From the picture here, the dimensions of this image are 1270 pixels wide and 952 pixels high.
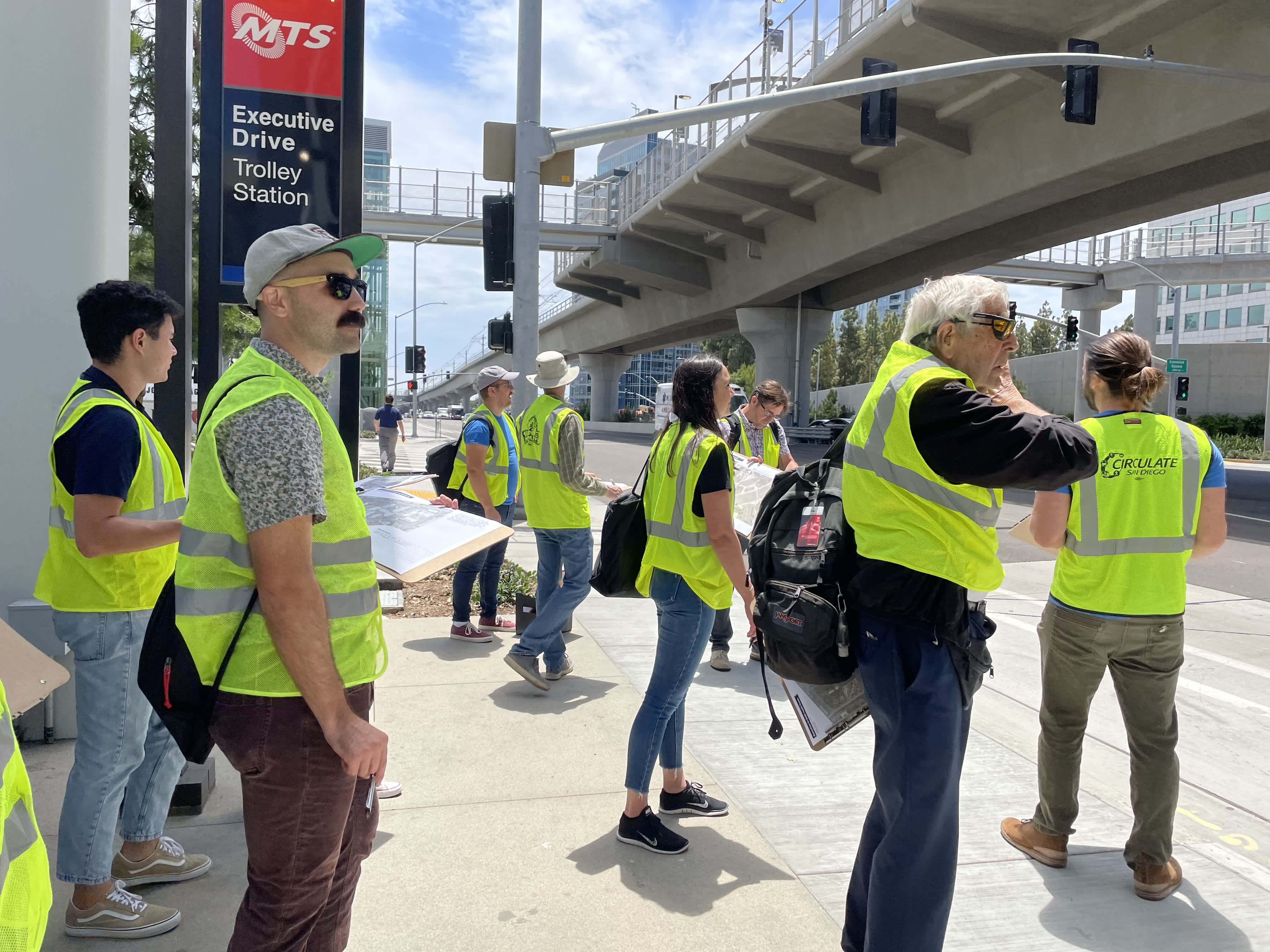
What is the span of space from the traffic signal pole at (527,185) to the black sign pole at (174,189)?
6973 mm

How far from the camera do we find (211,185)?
4328 millimetres

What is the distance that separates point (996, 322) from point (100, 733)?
297cm

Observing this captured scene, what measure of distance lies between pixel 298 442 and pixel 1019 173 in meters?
19.1

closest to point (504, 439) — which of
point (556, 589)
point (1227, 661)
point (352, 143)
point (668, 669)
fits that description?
point (556, 589)

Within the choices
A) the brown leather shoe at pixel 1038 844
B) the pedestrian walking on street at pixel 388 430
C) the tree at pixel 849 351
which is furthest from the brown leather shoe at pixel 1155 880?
the tree at pixel 849 351

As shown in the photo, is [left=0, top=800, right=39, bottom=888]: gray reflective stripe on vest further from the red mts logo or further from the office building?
the office building

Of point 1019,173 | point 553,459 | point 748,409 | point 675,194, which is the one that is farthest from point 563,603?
point 675,194

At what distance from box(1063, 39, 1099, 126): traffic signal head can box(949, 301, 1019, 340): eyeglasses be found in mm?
11680

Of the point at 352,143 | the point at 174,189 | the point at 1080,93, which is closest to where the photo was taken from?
the point at 174,189

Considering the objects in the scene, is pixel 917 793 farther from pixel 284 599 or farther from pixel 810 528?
pixel 284 599

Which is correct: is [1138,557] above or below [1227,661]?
above

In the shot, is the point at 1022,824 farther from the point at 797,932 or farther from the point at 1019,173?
the point at 1019,173

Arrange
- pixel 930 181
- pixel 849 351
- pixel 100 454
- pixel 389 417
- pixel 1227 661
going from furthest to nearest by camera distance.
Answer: pixel 849 351 < pixel 389 417 < pixel 930 181 < pixel 1227 661 < pixel 100 454

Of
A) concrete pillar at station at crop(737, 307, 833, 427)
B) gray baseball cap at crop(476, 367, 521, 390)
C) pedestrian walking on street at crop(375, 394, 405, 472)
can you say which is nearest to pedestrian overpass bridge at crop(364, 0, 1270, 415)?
concrete pillar at station at crop(737, 307, 833, 427)
